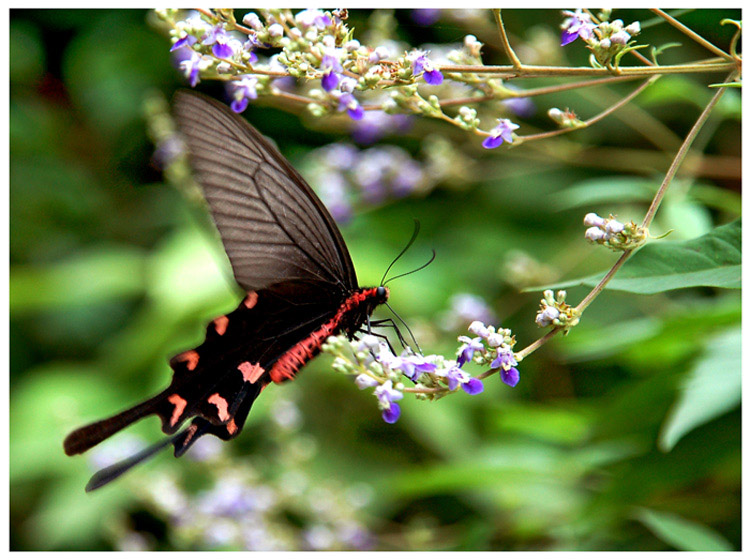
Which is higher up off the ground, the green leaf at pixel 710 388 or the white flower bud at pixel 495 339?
the white flower bud at pixel 495 339

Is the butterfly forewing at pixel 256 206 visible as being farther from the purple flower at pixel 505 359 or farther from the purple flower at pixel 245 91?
the purple flower at pixel 505 359

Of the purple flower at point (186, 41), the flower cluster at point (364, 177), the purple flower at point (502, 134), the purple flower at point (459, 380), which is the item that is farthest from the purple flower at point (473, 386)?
the flower cluster at point (364, 177)

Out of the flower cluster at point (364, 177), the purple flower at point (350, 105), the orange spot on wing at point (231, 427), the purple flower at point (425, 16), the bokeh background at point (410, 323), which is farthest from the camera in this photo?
the flower cluster at point (364, 177)

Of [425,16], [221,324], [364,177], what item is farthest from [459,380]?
[364,177]

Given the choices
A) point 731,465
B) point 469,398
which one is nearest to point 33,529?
point 469,398

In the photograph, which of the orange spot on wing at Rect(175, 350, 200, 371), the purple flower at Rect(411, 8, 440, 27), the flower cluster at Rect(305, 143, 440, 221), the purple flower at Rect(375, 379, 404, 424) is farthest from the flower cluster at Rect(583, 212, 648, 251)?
the flower cluster at Rect(305, 143, 440, 221)

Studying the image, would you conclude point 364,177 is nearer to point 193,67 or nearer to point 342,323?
point 342,323

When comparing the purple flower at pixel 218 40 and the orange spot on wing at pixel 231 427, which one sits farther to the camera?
the orange spot on wing at pixel 231 427

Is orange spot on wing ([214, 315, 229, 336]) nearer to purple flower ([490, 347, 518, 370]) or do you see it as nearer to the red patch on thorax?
the red patch on thorax
